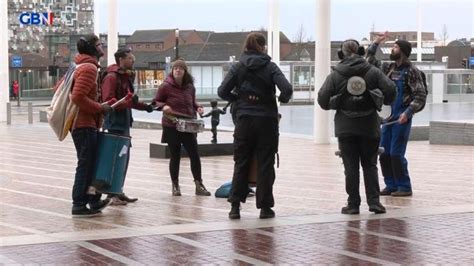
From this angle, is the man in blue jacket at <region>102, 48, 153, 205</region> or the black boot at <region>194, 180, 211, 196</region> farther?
the black boot at <region>194, 180, 211, 196</region>

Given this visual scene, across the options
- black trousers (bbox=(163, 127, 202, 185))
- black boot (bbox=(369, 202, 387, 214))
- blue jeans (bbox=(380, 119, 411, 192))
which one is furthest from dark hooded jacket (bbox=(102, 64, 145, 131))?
blue jeans (bbox=(380, 119, 411, 192))

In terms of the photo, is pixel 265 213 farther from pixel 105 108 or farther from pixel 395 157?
pixel 395 157

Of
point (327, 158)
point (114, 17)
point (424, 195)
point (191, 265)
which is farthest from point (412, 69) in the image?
point (114, 17)

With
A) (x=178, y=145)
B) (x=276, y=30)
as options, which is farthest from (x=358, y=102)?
(x=276, y=30)

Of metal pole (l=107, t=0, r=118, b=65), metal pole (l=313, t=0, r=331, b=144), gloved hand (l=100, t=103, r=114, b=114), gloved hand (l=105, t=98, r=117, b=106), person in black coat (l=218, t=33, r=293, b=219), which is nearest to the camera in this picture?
person in black coat (l=218, t=33, r=293, b=219)

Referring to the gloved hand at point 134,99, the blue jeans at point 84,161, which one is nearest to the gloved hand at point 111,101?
the gloved hand at point 134,99

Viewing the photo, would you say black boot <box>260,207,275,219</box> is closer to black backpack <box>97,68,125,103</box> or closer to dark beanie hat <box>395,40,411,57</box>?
black backpack <box>97,68,125,103</box>

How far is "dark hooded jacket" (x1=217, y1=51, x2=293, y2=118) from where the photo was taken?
9555mm

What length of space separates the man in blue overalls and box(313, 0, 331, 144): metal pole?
33.1 feet

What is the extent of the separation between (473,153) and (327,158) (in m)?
3.37

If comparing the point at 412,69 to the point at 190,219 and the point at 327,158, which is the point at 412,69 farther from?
the point at 327,158

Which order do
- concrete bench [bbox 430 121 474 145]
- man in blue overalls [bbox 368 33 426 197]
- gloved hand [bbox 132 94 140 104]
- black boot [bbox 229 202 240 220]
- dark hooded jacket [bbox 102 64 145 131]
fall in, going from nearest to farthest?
black boot [bbox 229 202 240 220] → gloved hand [bbox 132 94 140 104] → dark hooded jacket [bbox 102 64 145 131] → man in blue overalls [bbox 368 33 426 197] → concrete bench [bbox 430 121 474 145]

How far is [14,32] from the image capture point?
8494cm

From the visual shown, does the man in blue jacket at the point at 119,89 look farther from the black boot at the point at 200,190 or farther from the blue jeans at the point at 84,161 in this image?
the black boot at the point at 200,190
